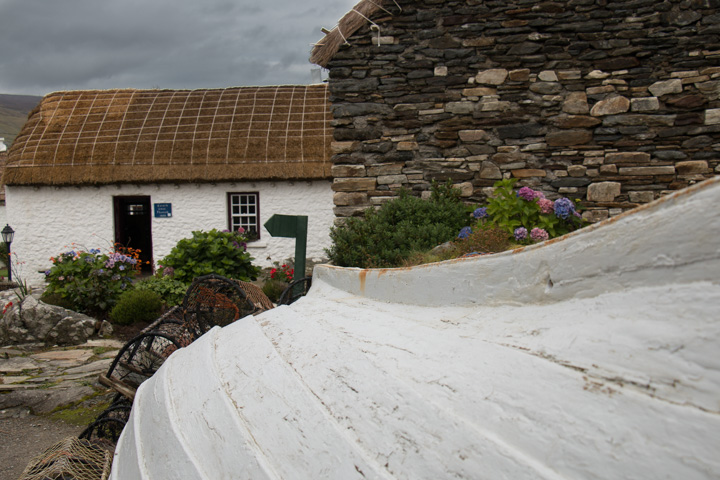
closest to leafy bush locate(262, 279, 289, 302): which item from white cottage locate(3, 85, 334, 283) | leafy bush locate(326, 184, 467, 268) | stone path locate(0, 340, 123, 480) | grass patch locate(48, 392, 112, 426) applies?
white cottage locate(3, 85, 334, 283)

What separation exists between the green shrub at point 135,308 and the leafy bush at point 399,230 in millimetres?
2980

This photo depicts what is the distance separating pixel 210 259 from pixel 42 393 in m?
3.44

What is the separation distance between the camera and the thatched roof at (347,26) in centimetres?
742

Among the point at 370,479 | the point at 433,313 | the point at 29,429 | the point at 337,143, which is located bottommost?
the point at 29,429

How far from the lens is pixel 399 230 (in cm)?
663

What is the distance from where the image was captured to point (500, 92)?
286 inches

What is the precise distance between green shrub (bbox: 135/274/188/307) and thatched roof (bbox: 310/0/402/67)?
4.25 m

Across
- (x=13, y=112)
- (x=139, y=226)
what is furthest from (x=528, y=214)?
(x=13, y=112)

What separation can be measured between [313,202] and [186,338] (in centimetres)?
750

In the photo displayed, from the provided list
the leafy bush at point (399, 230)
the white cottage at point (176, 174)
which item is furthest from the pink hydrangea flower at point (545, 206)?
the white cottage at point (176, 174)

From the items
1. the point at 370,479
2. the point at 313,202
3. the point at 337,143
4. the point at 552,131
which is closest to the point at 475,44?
the point at 552,131

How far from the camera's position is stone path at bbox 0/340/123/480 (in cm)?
403

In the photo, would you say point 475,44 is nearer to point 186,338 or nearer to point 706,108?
point 706,108

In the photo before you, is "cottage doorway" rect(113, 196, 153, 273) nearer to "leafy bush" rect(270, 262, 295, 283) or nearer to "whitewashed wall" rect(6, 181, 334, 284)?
"whitewashed wall" rect(6, 181, 334, 284)
